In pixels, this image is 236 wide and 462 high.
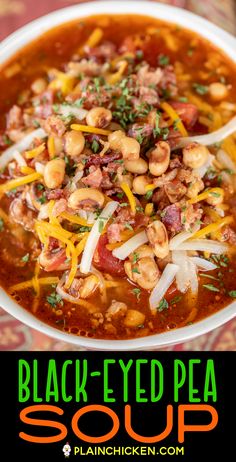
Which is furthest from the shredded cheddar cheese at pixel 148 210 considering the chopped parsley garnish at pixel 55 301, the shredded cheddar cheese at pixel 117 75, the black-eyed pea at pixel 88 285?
the shredded cheddar cheese at pixel 117 75

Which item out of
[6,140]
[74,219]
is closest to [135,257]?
[74,219]

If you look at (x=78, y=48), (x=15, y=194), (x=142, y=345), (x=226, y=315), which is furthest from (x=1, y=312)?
(x=78, y=48)

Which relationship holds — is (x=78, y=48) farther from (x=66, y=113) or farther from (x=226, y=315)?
(x=226, y=315)

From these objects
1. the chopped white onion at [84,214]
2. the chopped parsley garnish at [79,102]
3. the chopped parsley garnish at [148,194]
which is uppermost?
the chopped parsley garnish at [79,102]

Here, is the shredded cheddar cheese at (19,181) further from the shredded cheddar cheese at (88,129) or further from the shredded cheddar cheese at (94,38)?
the shredded cheddar cheese at (94,38)

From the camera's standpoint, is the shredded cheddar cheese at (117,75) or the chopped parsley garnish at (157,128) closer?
the chopped parsley garnish at (157,128)

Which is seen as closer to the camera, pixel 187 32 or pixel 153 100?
pixel 153 100
